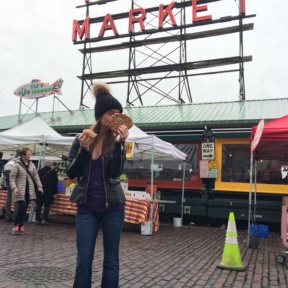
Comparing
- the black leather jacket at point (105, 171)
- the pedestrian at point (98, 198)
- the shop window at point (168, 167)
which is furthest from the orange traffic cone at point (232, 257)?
the shop window at point (168, 167)

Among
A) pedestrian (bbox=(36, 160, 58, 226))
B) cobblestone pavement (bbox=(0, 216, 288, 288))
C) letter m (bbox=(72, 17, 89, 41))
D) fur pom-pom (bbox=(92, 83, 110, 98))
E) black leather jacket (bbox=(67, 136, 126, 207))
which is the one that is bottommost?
cobblestone pavement (bbox=(0, 216, 288, 288))

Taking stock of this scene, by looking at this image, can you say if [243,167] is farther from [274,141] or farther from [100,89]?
[100,89]

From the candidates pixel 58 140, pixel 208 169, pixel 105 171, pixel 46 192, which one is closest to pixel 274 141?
pixel 208 169

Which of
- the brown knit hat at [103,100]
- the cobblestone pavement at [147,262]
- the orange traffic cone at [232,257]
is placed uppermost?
the brown knit hat at [103,100]

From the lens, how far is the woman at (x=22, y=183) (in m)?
7.57

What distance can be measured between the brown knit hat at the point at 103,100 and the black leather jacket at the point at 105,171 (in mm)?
→ 347

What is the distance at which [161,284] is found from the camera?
14.6 ft

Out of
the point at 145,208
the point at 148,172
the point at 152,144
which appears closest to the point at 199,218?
the point at 148,172

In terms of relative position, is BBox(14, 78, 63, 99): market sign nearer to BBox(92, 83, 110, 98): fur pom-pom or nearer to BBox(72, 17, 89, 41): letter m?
BBox(72, 17, 89, 41): letter m

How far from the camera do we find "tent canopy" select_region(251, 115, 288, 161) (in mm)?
6415

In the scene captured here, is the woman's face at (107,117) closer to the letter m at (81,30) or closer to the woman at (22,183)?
the woman at (22,183)

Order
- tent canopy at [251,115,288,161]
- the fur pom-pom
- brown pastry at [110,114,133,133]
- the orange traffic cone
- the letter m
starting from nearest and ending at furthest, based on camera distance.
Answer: brown pastry at [110,114,133,133] < the fur pom-pom < the orange traffic cone < tent canopy at [251,115,288,161] < the letter m

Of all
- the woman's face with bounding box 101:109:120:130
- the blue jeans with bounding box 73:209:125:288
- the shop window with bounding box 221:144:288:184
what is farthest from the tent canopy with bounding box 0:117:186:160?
the blue jeans with bounding box 73:209:125:288

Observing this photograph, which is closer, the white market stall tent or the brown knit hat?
the brown knit hat
